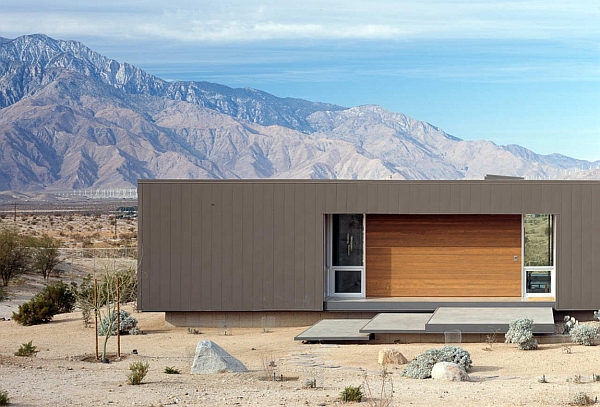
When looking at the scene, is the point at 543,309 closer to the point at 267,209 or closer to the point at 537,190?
the point at 537,190

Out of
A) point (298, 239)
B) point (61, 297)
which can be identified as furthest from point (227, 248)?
point (61, 297)

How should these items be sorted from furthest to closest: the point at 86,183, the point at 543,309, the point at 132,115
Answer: the point at 132,115
the point at 86,183
the point at 543,309

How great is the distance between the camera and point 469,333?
15758 millimetres

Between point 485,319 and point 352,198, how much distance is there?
13.0 feet

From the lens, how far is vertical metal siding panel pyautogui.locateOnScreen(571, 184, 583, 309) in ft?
60.0

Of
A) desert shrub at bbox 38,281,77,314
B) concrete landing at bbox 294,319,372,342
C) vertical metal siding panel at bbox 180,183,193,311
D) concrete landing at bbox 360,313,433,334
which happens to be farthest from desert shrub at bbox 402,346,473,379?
desert shrub at bbox 38,281,77,314

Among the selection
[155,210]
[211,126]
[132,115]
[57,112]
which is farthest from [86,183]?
[155,210]

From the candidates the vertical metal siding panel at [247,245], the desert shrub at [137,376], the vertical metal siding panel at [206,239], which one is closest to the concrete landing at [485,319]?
the vertical metal siding panel at [247,245]

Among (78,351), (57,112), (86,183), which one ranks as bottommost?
(78,351)

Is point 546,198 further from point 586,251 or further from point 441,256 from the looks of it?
point 441,256

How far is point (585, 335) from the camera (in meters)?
15.2

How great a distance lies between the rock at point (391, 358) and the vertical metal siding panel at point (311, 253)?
15.9ft

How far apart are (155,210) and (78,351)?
13.0 feet

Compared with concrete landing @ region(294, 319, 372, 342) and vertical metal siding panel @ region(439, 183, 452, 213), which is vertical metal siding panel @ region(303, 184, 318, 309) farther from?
vertical metal siding panel @ region(439, 183, 452, 213)
